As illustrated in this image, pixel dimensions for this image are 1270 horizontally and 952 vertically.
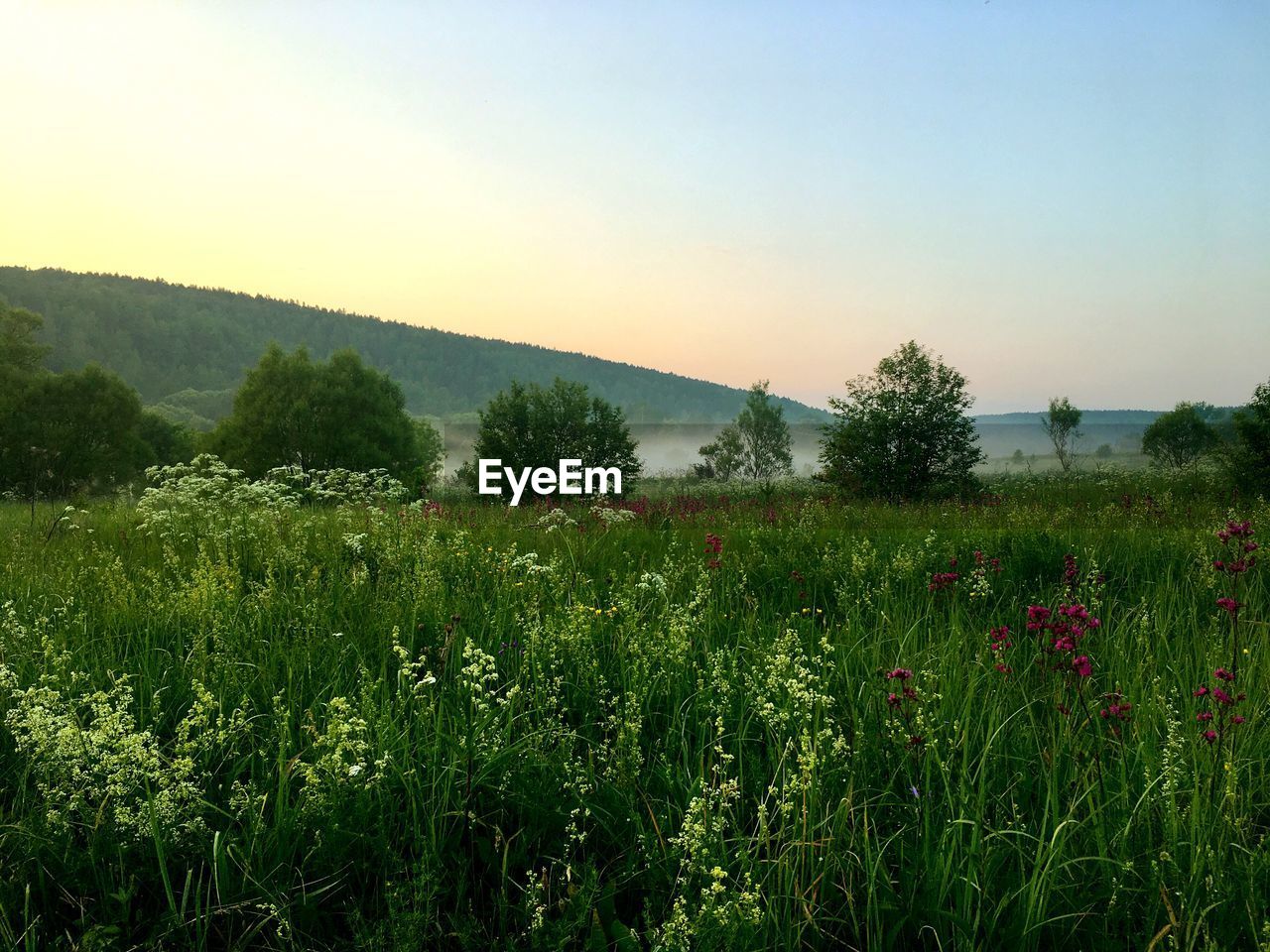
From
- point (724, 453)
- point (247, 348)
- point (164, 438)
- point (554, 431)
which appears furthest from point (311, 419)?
point (247, 348)

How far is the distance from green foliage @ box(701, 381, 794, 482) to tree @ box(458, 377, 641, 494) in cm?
1080

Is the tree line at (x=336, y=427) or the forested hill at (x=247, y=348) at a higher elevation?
the forested hill at (x=247, y=348)

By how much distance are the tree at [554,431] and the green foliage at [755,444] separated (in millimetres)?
10803

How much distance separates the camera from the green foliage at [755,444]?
42531 millimetres

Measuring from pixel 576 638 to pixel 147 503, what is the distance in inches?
319

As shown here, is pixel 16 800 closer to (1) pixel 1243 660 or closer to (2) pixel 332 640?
(2) pixel 332 640

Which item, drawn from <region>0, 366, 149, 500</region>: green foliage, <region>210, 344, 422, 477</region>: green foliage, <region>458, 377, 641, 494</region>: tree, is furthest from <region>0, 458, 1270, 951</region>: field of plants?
<region>0, 366, 149, 500</region>: green foliage

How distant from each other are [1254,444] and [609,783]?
2179 cm

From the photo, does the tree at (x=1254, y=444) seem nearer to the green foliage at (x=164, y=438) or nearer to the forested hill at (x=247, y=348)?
the green foliage at (x=164, y=438)

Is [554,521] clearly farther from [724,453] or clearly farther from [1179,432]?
[1179,432]

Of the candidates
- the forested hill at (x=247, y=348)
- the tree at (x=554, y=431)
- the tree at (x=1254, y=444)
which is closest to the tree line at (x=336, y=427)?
the tree at (x=554, y=431)

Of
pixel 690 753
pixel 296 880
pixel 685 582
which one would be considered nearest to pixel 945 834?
pixel 690 753

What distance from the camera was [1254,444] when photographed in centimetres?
1816

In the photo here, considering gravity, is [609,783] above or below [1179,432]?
below
